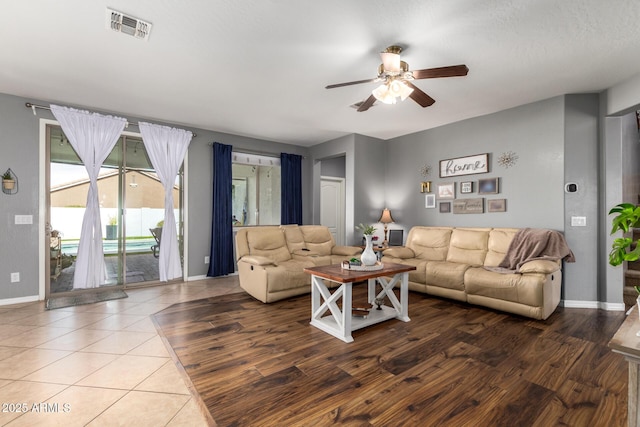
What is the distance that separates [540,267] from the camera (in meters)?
3.14

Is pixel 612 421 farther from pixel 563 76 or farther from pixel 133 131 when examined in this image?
pixel 133 131

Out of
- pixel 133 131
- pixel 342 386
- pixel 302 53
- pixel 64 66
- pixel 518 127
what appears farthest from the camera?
pixel 133 131

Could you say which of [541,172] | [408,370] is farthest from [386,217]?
[408,370]

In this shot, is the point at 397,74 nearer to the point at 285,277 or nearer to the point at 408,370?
the point at 408,370

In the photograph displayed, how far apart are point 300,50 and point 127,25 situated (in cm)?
135

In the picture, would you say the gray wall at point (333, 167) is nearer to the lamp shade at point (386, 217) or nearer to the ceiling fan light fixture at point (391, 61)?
the lamp shade at point (386, 217)

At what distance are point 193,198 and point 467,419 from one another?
4721 millimetres

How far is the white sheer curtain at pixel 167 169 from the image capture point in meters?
4.61

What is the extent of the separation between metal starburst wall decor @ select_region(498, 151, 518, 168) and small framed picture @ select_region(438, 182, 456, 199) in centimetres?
74

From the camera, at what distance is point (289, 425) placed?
1.62 m

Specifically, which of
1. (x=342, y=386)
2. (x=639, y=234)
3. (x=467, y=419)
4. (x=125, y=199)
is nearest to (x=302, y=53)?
(x=342, y=386)

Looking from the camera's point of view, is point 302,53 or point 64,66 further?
point 64,66

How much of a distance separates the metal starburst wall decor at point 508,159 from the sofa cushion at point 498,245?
0.92 meters

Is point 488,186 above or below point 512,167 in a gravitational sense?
below
